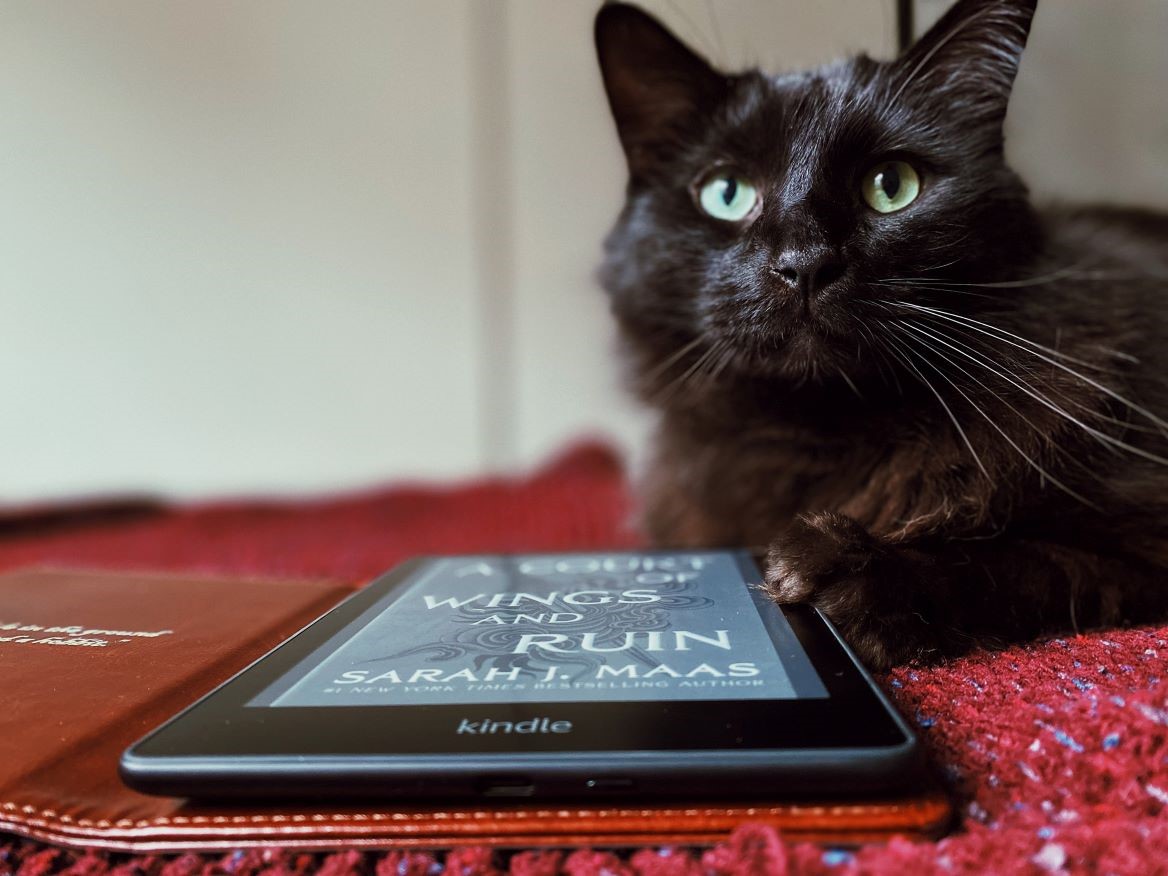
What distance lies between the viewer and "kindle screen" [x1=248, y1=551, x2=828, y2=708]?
47 centimetres

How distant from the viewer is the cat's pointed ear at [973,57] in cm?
77

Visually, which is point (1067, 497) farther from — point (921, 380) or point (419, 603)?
point (419, 603)

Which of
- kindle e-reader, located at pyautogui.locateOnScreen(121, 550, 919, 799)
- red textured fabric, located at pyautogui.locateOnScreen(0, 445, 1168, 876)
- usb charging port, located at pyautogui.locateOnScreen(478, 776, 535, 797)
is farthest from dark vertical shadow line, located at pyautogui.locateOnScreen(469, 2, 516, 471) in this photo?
usb charging port, located at pyautogui.locateOnScreen(478, 776, 535, 797)

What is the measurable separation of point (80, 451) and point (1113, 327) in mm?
2037

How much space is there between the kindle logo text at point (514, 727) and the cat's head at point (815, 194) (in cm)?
45

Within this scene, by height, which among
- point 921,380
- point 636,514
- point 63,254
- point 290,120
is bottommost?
point 636,514

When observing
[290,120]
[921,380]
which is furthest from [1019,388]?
[290,120]

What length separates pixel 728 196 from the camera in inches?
33.5

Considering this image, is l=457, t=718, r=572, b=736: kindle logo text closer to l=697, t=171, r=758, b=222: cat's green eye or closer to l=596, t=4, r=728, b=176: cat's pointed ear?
l=697, t=171, r=758, b=222: cat's green eye

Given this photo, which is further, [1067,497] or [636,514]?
[636,514]

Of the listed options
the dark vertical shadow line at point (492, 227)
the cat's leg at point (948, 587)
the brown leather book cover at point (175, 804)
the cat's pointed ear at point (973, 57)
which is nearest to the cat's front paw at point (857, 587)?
the cat's leg at point (948, 587)

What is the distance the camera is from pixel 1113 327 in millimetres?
799

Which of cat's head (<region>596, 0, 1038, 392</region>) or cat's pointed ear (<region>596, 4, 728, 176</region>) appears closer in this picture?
cat's head (<region>596, 0, 1038, 392</region>)

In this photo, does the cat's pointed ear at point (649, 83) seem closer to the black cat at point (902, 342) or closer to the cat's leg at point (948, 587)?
the black cat at point (902, 342)
